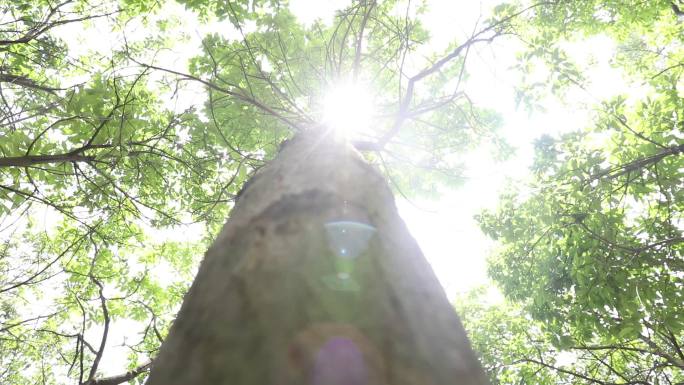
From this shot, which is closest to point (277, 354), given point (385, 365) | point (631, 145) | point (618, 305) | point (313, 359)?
point (313, 359)

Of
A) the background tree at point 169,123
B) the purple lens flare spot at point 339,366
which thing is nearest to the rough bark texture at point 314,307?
the purple lens flare spot at point 339,366

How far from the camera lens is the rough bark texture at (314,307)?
0.50 m

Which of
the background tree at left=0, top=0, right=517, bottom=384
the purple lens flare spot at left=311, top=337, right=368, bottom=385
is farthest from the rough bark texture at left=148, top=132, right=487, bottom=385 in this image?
the background tree at left=0, top=0, right=517, bottom=384

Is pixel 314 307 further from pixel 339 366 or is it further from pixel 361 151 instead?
pixel 361 151

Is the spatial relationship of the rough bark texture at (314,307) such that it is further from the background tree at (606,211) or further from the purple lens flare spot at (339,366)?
the background tree at (606,211)

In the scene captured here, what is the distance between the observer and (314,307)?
1.89 ft

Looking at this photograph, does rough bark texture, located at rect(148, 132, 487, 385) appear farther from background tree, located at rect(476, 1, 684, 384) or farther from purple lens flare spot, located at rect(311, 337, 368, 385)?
background tree, located at rect(476, 1, 684, 384)

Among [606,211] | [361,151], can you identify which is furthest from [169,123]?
[606,211]

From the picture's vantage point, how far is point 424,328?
0.62m

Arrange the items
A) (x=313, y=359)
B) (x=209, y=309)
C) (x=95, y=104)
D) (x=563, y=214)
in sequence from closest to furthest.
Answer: (x=313, y=359), (x=209, y=309), (x=95, y=104), (x=563, y=214)

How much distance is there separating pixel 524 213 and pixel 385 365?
17.0ft

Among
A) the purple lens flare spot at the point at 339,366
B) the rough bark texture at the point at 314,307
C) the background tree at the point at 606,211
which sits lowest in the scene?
the purple lens flare spot at the point at 339,366

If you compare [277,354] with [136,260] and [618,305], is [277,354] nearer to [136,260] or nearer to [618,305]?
[618,305]

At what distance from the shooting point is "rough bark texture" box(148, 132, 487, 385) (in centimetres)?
50
